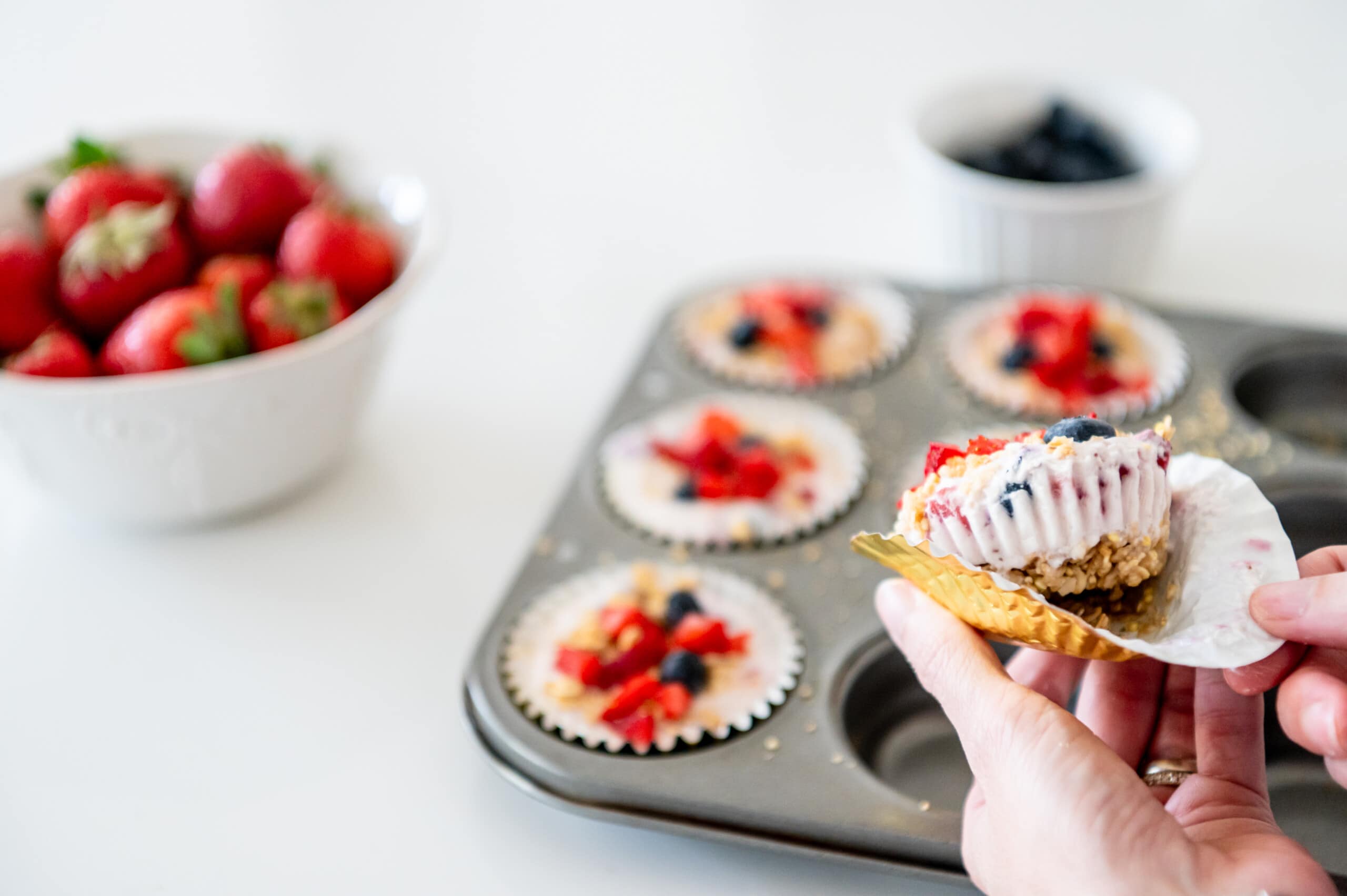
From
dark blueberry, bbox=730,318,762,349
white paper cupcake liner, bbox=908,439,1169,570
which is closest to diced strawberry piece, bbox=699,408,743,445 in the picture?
dark blueberry, bbox=730,318,762,349

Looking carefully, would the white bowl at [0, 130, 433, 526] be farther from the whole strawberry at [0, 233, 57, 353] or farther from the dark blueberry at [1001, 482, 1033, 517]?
the dark blueberry at [1001, 482, 1033, 517]

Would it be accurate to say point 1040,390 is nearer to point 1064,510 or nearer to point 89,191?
point 1064,510

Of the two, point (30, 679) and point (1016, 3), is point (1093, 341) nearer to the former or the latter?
point (30, 679)

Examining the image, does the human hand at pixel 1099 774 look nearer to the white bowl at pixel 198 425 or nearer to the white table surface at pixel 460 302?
the white table surface at pixel 460 302

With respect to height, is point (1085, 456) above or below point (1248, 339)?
above

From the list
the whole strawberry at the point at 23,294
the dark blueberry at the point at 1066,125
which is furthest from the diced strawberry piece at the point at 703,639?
the dark blueberry at the point at 1066,125

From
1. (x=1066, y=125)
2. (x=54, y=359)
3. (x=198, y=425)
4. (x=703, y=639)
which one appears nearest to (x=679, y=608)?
(x=703, y=639)

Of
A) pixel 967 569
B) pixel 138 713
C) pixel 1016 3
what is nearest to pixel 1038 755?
pixel 967 569
